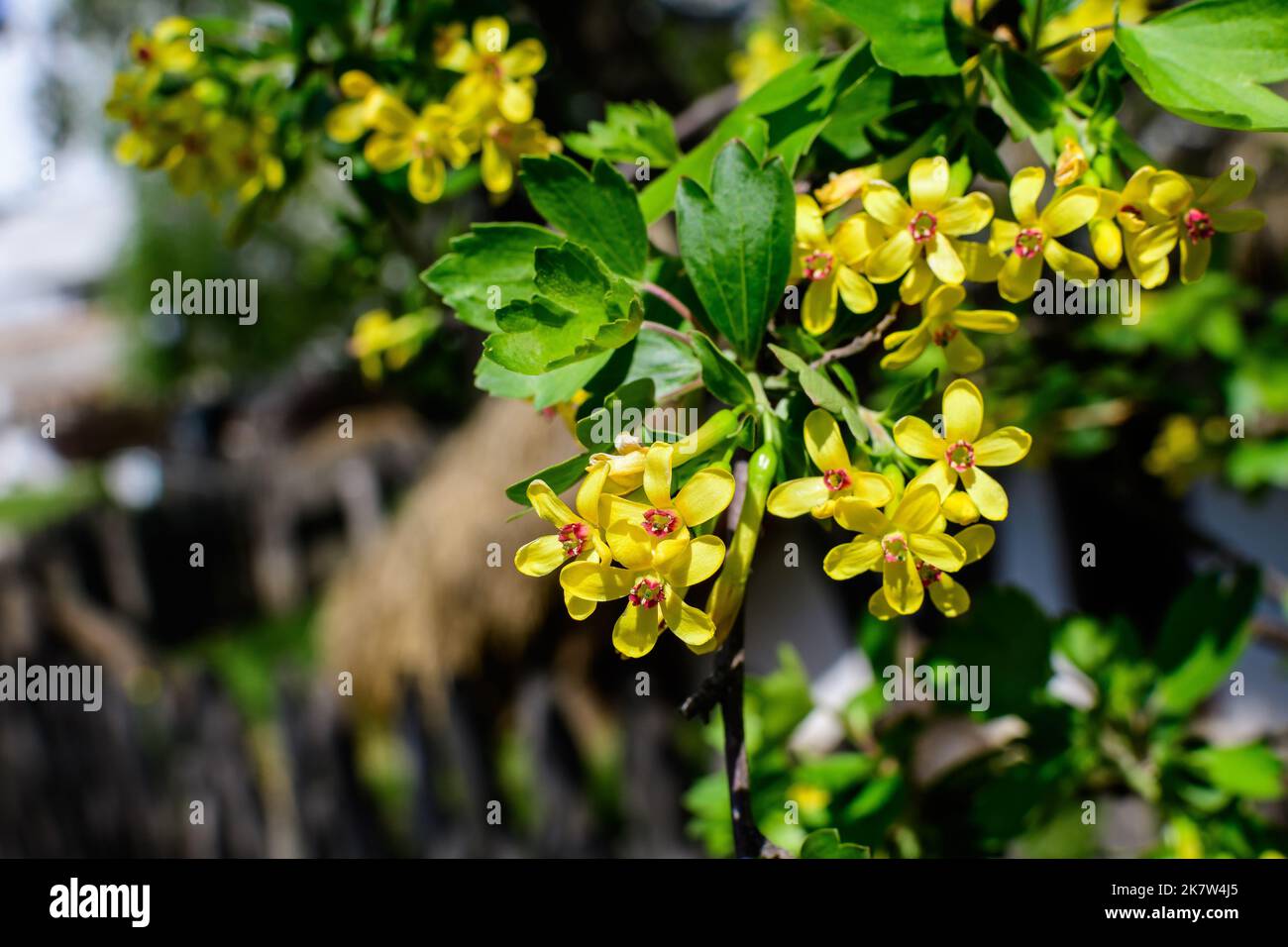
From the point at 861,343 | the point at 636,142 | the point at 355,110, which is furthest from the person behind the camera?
the point at 355,110

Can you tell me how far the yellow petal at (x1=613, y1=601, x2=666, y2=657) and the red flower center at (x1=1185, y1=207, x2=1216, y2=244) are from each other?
381 millimetres

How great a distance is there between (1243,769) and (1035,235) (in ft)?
2.36

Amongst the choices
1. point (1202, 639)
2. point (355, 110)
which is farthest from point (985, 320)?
point (1202, 639)

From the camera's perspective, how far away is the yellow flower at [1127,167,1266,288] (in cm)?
56

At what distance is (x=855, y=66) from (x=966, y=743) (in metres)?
0.98

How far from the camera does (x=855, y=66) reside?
2.15 feet

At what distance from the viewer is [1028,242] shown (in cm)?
56

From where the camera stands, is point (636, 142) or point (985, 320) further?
point (636, 142)

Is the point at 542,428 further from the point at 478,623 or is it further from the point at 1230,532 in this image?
the point at 1230,532

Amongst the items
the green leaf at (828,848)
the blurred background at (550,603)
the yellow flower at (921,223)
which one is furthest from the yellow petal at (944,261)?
the blurred background at (550,603)

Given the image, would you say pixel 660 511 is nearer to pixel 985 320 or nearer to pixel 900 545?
pixel 900 545

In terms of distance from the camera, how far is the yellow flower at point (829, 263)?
0.56 metres

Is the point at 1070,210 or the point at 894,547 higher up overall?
the point at 1070,210
